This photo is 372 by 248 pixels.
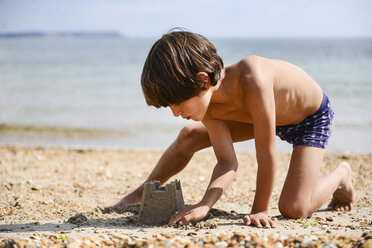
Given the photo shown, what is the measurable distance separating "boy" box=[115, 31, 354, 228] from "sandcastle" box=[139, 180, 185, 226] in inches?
5.6

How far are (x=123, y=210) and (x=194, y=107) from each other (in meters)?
1.31

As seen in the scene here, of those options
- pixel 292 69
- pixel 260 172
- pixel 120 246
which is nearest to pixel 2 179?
pixel 120 246

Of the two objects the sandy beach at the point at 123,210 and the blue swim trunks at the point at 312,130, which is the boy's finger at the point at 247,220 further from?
the blue swim trunks at the point at 312,130

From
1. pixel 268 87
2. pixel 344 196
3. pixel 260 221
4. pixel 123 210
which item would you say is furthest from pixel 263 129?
pixel 123 210

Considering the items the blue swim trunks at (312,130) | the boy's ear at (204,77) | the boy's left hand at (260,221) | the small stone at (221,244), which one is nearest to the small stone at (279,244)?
the small stone at (221,244)

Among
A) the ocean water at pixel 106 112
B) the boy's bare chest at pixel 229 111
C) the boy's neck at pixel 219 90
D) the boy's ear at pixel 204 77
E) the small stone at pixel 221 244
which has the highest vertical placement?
the boy's ear at pixel 204 77

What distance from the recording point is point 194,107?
3.17 metres

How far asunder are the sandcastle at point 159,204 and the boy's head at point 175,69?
681 mm

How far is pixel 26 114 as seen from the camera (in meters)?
10.8

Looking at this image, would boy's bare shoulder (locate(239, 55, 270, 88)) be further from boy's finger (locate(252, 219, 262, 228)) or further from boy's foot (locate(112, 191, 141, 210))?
boy's foot (locate(112, 191, 141, 210))

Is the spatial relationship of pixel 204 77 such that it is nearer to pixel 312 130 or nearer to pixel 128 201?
pixel 312 130

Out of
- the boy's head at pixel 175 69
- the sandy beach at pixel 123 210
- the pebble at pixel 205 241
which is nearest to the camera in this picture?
the pebble at pixel 205 241

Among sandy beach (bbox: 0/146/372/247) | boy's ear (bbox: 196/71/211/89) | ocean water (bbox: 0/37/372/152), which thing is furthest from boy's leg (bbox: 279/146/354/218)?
ocean water (bbox: 0/37/372/152)

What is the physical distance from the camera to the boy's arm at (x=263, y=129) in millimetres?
3203
